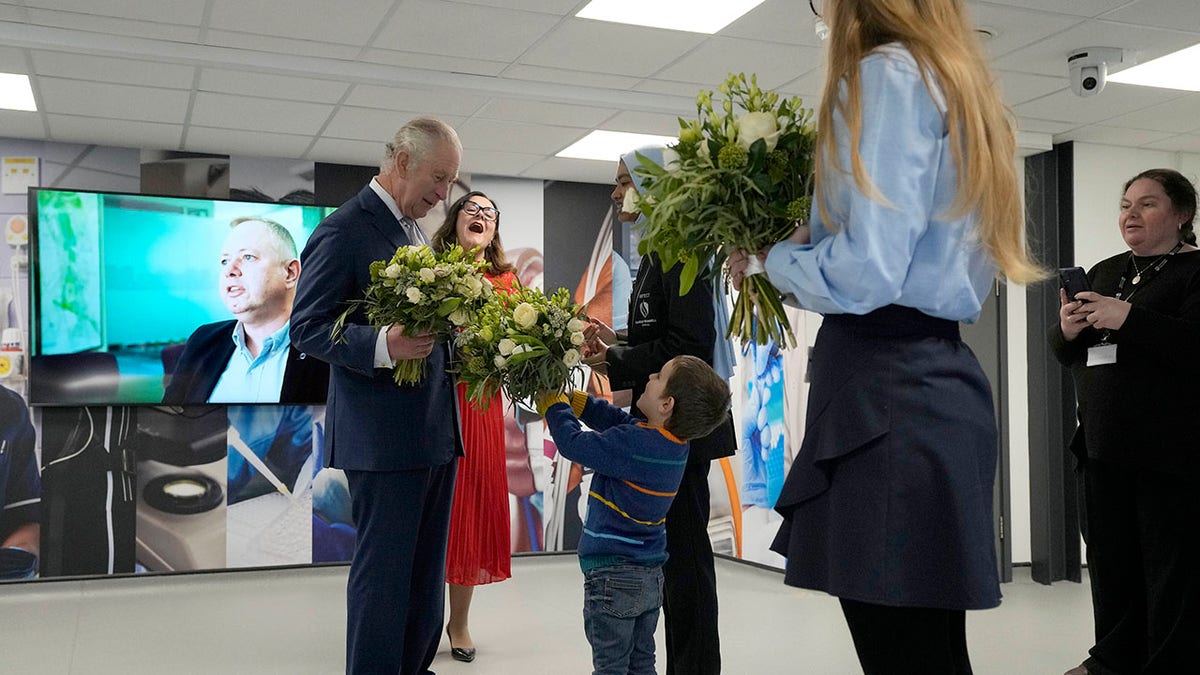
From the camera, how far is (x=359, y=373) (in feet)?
8.90

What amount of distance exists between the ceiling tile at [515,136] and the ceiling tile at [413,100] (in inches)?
10.9

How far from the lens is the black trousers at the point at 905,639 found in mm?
1469

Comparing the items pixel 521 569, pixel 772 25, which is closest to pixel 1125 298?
pixel 772 25

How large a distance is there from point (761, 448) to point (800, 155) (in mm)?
5075

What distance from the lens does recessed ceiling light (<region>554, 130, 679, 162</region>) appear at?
625 centimetres

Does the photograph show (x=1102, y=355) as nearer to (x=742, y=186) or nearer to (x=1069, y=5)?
(x=1069, y=5)

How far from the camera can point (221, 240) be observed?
255 inches

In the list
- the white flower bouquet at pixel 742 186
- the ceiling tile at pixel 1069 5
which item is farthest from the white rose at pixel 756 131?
the ceiling tile at pixel 1069 5

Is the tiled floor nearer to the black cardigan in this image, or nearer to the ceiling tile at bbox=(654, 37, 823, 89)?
the black cardigan

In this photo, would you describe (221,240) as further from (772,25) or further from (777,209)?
(777,209)

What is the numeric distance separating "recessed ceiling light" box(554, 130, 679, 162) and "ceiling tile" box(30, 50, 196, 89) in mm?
2336

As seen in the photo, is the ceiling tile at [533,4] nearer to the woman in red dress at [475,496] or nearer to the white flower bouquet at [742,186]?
the woman in red dress at [475,496]

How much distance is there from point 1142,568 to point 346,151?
5.09 m

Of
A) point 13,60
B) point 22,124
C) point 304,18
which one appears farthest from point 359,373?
point 22,124
